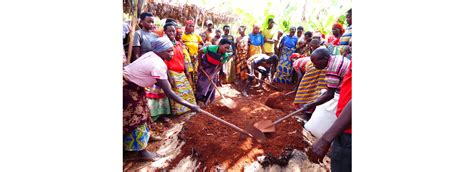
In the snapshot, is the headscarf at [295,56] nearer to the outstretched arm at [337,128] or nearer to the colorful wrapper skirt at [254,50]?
the colorful wrapper skirt at [254,50]

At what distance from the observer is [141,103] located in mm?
2414

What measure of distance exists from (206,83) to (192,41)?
1.31ft

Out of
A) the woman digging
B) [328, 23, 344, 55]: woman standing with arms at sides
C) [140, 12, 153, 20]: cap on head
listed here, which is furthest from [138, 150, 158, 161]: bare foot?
[328, 23, 344, 55]: woman standing with arms at sides

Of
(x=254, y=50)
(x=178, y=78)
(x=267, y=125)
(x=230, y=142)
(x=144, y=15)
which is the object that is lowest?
(x=230, y=142)

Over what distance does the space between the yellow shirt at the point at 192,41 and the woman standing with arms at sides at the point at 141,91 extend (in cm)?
20

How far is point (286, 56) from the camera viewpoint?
2.61m

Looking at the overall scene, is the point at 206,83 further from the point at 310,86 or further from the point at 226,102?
the point at 310,86

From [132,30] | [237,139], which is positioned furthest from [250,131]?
[132,30]

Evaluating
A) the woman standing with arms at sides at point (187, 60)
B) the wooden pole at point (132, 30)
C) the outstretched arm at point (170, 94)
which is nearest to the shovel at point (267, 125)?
the outstretched arm at point (170, 94)

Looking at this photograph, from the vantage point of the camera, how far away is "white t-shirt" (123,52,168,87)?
229 centimetres

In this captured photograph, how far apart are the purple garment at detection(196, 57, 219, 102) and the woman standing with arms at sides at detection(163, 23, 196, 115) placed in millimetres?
73

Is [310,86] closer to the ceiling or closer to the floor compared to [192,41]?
closer to the floor

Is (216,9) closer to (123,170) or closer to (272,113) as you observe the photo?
(272,113)

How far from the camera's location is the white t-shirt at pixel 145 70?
7.52 ft
